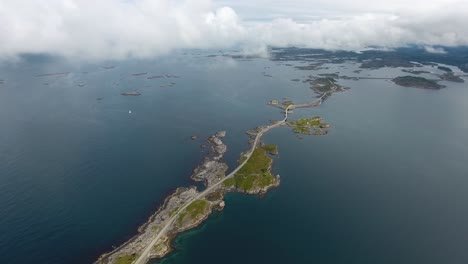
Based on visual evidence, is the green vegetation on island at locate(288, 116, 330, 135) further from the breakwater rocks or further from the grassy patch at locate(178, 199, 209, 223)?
the grassy patch at locate(178, 199, 209, 223)

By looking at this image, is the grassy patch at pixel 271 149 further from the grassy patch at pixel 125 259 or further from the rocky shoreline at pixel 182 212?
the grassy patch at pixel 125 259

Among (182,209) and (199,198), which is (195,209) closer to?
(182,209)

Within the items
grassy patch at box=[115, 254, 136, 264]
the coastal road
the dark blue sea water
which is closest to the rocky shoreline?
grassy patch at box=[115, 254, 136, 264]

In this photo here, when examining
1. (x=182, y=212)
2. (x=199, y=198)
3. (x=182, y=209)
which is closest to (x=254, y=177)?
(x=199, y=198)

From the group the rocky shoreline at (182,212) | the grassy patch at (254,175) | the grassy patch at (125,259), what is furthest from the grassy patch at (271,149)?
the grassy patch at (125,259)

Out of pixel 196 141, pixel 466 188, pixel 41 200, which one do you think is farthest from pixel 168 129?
pixel 466 188

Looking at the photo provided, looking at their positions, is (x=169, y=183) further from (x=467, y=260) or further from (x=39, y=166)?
(x=467, y=260)
